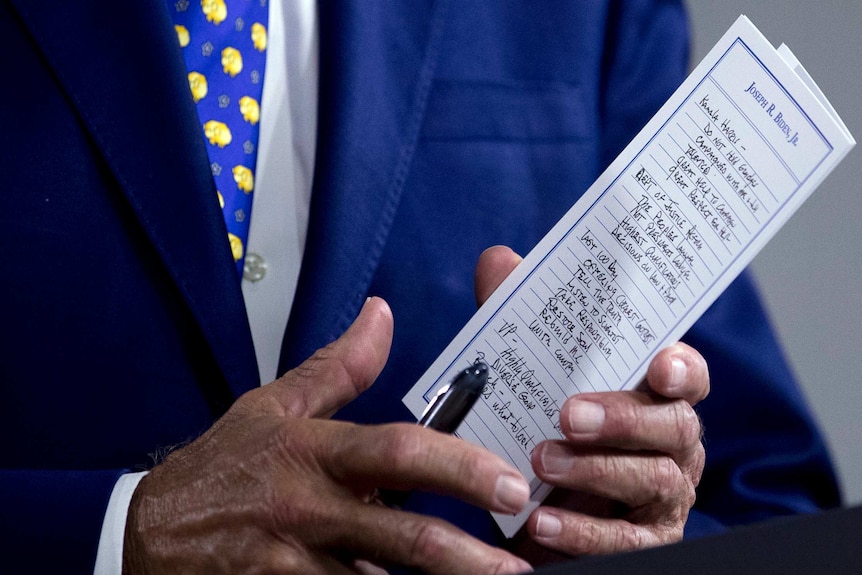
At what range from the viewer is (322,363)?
0.61m

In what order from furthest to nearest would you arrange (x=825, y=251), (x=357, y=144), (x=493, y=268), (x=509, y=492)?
(x=825, y=251) < (x=357, y=144) < (x=493, y=268) < (x=509, y=492)

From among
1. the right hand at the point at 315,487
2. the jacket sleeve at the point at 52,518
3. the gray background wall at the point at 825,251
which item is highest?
the gray background wall at the point at 825,251

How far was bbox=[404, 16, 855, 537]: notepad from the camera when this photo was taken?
0.56m

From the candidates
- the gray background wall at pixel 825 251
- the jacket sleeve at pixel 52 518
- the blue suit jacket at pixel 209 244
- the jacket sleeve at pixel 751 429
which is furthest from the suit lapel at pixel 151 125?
the gray background wall at pixel 825 251

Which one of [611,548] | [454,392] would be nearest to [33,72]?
[454,392]

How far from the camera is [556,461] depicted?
60 cm

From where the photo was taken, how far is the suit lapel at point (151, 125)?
780 millimetres

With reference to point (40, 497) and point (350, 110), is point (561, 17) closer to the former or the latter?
point (350, 110)

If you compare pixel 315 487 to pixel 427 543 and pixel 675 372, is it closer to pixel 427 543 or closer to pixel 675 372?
pixel 427 543

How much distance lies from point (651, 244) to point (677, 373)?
88 millimetres

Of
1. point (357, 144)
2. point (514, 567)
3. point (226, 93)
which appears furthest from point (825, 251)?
point (514, 567)

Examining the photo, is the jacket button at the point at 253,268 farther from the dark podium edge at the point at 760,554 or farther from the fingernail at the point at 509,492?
the dark podium edge at the point at 760,554

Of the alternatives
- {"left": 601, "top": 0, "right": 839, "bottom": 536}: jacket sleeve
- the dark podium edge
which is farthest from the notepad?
{"left": 601, "top": 0, "right": 839, "bottom": 536}: jacket sleeve

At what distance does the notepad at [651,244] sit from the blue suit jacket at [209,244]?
251 millimetres
